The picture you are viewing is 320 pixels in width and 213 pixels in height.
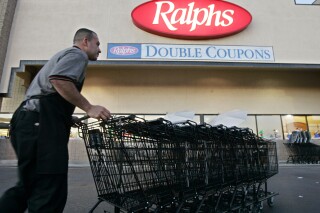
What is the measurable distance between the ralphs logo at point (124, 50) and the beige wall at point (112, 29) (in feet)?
1.26

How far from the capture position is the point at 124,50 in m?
11.8

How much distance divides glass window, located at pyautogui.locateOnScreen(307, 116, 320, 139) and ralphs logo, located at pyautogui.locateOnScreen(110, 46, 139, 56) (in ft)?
32.6

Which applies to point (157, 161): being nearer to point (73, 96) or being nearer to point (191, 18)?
point (73, 96)

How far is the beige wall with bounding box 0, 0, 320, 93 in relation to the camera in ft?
39.1

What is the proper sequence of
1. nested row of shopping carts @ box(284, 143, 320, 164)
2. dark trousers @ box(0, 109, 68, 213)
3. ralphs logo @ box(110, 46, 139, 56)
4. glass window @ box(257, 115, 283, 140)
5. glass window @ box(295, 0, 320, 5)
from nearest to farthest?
dark trousers @ box(0, 109, 68, 213)
ralphs logo @ box(110, 46, 139, 56)
nested row of shopping carts @ box(284, 143, 320, 164)
glass window @ box(257, 115, 283, 140)
glass window @ box(295, 0, 320, 5)

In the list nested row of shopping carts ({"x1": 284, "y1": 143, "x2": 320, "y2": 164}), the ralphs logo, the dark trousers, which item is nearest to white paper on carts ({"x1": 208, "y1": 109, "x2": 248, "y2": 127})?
the dark trousers

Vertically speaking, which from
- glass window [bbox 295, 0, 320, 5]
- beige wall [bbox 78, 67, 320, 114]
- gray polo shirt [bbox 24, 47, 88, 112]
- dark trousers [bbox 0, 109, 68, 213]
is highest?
glass window [bbox 295, 0, 320, 5]

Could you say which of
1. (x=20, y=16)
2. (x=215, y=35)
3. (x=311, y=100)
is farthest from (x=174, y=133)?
(x=311, y=100)

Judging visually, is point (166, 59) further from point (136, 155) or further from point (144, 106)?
point (136, 155)

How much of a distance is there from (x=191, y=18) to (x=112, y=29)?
380 cm

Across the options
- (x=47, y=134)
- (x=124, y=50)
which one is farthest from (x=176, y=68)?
(x=47, y=134)

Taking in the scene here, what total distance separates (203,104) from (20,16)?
32.5 feet

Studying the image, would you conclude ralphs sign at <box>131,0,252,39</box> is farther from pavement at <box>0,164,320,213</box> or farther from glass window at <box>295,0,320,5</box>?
pavement at <box>0,164,320,213</box>

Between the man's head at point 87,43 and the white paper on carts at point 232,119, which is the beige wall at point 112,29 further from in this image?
the man's head at point 87,43
